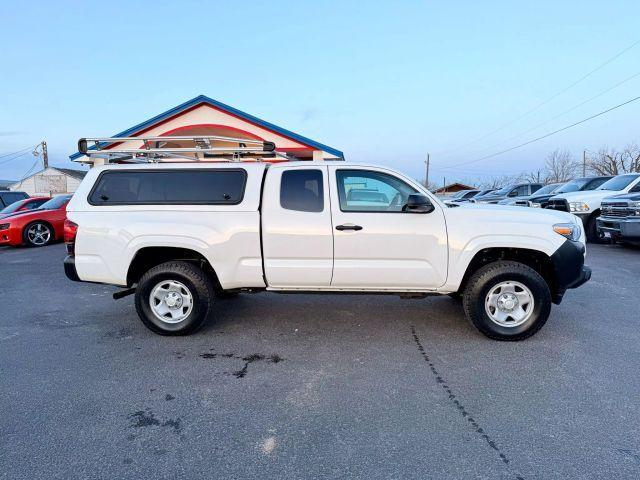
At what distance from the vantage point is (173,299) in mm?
4492

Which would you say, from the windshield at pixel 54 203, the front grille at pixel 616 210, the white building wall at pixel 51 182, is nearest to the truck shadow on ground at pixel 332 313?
the front grille at pixel 616 210

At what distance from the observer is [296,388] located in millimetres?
3322

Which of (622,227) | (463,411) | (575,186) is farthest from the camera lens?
(575,186)

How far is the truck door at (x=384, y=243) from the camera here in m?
4.24

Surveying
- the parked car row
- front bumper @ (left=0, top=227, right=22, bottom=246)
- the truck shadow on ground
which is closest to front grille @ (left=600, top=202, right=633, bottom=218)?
the parked car row

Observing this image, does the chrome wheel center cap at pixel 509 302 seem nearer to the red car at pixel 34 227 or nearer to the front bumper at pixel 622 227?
the front bumper at pixel 622 227

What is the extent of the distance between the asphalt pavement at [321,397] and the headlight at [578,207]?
714 centimetres

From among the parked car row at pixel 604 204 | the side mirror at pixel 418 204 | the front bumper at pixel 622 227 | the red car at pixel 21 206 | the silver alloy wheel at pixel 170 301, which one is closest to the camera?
the side mirror at pixel 418 204

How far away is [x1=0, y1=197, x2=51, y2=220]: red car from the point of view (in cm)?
1220

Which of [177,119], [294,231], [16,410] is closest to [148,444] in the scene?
[16,410]

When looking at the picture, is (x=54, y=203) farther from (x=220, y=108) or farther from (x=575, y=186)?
(x=575, y=186)

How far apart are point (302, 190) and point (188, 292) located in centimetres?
168

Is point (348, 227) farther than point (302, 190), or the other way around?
point (302, 190)

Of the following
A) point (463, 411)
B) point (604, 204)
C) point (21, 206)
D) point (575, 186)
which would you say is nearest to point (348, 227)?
point (463, 411)
